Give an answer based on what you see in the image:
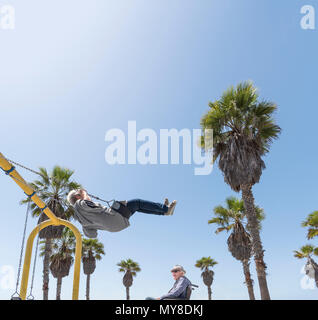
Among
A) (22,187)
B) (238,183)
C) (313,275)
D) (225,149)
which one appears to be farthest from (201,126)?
(313,275)

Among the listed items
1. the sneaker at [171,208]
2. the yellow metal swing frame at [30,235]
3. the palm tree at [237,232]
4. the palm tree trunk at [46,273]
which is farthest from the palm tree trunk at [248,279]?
the sneaker at [171,208]

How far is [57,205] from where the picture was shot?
18.8 meters

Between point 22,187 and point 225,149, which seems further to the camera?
point 225,149

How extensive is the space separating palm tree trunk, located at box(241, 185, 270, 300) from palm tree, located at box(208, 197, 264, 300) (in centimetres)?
558

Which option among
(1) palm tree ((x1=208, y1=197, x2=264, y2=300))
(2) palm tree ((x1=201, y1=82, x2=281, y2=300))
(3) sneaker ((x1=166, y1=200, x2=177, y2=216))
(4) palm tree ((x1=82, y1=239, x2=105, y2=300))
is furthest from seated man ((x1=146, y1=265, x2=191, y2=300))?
(4) palm tree ((x1=82, y1=239, x2=105, y2=300))

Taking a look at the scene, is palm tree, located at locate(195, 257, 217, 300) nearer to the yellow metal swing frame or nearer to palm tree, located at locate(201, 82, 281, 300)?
palm tree, located at locate(201, 82, 281, 300)

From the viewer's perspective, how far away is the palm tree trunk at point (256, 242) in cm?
1094

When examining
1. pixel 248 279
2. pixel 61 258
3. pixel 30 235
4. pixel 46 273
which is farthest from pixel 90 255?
pixel 30 235

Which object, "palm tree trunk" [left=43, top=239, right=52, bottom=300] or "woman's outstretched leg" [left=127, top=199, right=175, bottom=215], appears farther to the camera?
"palm tree trunk" [left=43, top=239, right=52, bottom=300]

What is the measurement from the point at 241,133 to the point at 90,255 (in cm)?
2277

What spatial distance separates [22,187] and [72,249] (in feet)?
→ 68.8

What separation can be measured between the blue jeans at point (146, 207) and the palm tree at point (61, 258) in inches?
801

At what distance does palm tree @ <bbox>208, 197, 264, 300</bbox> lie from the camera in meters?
17.1
